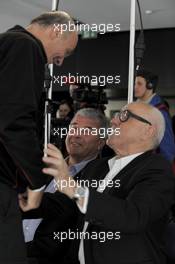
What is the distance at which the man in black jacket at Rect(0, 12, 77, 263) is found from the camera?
1.23m

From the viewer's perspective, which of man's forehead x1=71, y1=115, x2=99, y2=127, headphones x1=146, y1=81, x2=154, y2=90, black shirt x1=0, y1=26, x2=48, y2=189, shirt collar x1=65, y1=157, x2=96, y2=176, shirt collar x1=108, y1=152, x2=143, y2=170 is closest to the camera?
black shirt x1=0, y1=26, x2=48, y2=189

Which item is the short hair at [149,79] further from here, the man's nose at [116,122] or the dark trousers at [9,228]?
the dark trousers at [9,228]

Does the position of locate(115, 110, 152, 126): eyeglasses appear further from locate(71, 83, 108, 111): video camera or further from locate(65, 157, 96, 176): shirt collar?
locate(71, 83, 108, 111): video camera

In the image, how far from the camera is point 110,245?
1.56m

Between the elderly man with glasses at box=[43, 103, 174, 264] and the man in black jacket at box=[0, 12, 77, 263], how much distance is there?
6 cm

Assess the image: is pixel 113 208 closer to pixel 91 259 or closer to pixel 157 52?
pixel 91 259

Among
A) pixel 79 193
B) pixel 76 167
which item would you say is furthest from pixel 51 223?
pixel 79 193

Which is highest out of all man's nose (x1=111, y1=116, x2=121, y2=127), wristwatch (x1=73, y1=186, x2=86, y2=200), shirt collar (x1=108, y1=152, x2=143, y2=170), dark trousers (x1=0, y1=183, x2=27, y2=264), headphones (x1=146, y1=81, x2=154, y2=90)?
headphones (x1=146, y1=81, x2=154, y2=90)

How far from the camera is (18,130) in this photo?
123 cm

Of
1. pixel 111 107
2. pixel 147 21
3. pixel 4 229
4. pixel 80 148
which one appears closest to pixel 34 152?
pixel 4 229

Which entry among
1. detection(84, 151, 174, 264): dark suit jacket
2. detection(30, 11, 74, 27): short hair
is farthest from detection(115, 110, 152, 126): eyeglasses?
detection(30, 11, 74, 27): short hair

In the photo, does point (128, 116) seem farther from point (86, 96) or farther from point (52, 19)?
point (86, 96)

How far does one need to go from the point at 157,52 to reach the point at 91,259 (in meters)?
4.11

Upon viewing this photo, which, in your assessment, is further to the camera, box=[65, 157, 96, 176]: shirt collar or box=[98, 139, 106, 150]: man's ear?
box=[98, 139, 106, 150]: man's ear
